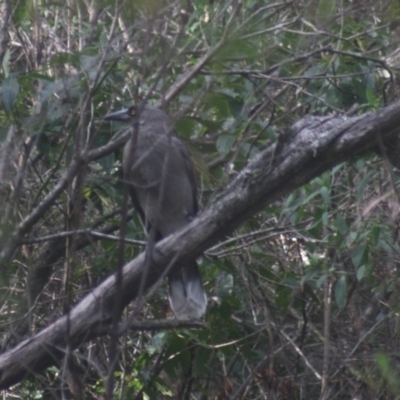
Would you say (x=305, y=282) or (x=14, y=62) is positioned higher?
(x=14, y=62)

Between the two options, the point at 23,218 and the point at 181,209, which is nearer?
the point at 23,218

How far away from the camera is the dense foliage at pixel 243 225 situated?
4.41 metres

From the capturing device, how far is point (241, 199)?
3770 millimetres

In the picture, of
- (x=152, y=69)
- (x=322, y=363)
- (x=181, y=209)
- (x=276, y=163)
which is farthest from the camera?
(x=181, y=209)

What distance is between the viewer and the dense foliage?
4414 millimetres

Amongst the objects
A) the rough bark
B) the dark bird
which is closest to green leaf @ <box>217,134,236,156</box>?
the rough bark

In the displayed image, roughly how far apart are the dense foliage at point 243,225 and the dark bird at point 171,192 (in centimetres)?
11

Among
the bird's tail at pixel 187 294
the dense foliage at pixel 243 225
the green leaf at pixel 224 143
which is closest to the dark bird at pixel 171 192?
the bird's tail at pixel 187 294

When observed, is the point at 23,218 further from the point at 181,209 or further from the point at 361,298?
the point at 361,298

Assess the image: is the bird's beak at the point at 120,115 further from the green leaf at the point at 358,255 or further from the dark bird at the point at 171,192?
the green leaf at the point at 358,255

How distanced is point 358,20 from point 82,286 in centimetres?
214

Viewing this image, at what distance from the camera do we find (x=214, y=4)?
4980 millimetres

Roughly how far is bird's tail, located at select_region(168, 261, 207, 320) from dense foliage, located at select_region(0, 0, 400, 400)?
9 centimetres

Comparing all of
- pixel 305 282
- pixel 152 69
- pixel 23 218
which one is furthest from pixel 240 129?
pixel 23 218
